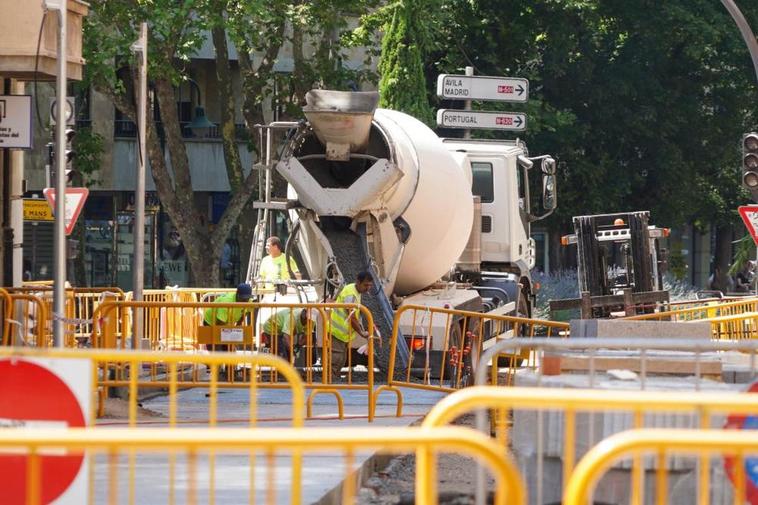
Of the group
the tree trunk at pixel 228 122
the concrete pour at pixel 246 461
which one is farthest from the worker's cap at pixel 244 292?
the tree trunk at pixel 228 122

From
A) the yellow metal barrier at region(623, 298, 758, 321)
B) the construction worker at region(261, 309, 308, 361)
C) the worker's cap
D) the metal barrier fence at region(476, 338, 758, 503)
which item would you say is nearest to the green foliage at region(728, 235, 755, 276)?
the yellow metal barrier at region(623, 298, 758, 321)

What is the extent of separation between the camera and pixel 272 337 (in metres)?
14.0

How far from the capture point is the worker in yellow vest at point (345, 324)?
14008 mm

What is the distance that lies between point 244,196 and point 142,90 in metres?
11.0

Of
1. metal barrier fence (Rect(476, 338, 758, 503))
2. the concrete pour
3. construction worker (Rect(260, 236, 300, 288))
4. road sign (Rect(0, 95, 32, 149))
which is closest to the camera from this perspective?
the concrete pour

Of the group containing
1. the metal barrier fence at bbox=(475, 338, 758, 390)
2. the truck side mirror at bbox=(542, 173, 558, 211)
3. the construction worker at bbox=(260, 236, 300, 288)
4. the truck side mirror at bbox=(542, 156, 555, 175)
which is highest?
the truck side mirror at bbox=(542, 156, 555, 175)

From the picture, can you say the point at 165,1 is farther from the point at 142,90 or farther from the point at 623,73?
the point at 623,73

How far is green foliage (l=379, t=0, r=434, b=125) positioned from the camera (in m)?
30.9

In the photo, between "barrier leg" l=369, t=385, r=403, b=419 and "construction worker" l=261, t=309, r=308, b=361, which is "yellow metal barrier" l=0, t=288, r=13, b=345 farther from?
"barrier leg" l=369, t=385, r=403, b=419

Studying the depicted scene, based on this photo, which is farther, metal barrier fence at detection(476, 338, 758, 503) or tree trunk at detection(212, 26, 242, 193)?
tree trunk at detection(212, 26, 242, 193)

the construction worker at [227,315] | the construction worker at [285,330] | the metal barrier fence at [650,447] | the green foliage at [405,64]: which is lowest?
the construction worker at [285,330]

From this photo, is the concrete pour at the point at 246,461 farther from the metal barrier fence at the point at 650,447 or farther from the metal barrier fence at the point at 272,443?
the metal barrier fence at the point at 650,447

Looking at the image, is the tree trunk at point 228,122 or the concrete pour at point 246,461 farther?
the tree trunk at point 228,122

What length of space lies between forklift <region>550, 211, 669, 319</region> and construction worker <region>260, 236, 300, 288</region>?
24.6 ft
